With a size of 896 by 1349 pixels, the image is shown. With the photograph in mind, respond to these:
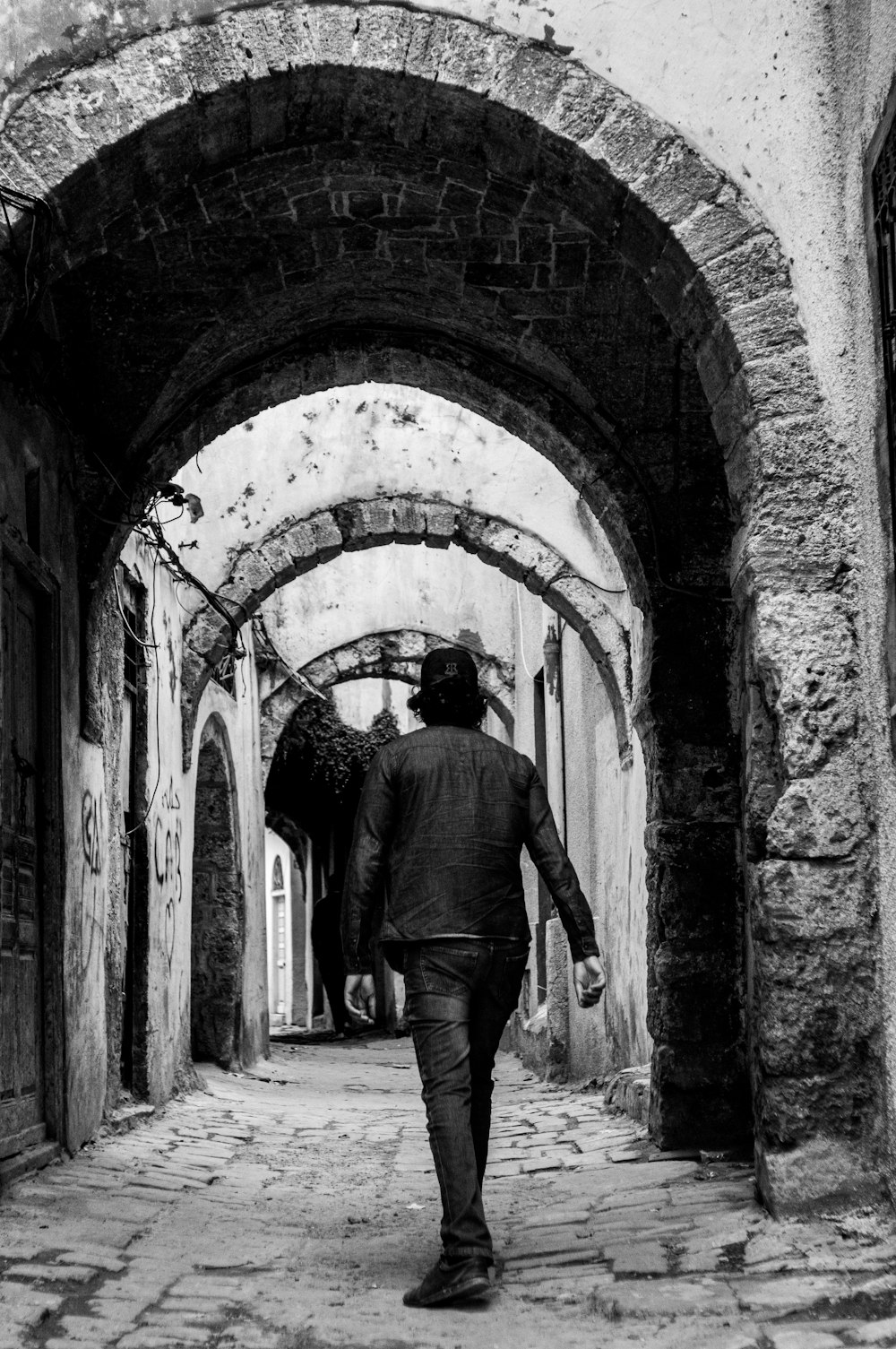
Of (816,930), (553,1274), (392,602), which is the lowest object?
(553,1274)

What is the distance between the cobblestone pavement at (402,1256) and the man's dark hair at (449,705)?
1.46 metres

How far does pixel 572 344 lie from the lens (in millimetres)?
6082

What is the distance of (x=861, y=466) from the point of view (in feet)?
13.4

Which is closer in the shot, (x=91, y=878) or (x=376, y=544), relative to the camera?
(x=91, y=878)

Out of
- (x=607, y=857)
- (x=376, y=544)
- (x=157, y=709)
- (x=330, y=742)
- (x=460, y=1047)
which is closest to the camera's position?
(x=460, y=1047)

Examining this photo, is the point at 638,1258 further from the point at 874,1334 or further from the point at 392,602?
the point at 392,602

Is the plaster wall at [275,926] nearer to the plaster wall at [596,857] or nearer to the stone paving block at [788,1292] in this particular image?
the plaster wall at [596,857]

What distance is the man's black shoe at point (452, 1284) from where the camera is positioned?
347 centimetres

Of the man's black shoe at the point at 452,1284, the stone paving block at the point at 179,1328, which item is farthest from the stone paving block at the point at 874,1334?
the stone paving block at the point at 179,1328

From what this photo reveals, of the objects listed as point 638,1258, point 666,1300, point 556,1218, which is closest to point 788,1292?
point 666,1300

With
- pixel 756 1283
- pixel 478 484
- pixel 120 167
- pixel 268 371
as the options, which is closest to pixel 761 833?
pixel 756 1283

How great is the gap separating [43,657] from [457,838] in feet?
7.90

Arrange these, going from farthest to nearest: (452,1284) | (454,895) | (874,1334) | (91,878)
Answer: (91,878) < (454,895) < (452,1284) < (874,1334)

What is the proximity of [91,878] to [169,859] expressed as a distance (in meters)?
2.68
